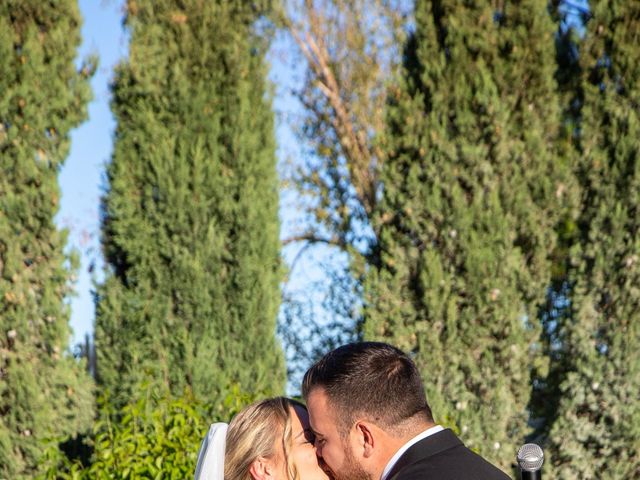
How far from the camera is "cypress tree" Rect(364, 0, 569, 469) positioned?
7.29 meters

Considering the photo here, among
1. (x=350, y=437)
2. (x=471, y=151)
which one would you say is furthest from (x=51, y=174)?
(x=350, y=437)

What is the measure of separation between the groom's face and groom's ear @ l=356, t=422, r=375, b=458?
53 millimetres

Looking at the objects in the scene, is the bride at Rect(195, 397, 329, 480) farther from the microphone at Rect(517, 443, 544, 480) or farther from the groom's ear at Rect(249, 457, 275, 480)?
the microphone at Rect(517, 443, 544, 480)

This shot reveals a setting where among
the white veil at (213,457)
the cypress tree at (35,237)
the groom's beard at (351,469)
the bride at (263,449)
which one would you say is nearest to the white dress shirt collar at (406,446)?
the groom's beard at (351,469)

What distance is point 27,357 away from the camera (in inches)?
268

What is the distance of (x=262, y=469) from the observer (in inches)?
149

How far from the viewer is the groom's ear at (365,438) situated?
129 inches

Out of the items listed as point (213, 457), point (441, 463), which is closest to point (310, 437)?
point (213, 457)

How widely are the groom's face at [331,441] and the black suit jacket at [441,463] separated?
197 millimetres

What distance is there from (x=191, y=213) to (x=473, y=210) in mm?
2323

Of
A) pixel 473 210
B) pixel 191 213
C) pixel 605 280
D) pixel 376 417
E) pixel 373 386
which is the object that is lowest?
pixel 376 417

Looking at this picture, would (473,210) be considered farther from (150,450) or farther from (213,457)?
(213,457)

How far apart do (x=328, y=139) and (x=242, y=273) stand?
17.0 ft

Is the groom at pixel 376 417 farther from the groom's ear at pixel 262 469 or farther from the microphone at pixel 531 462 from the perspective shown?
the groom's ear at pixel 262 469
